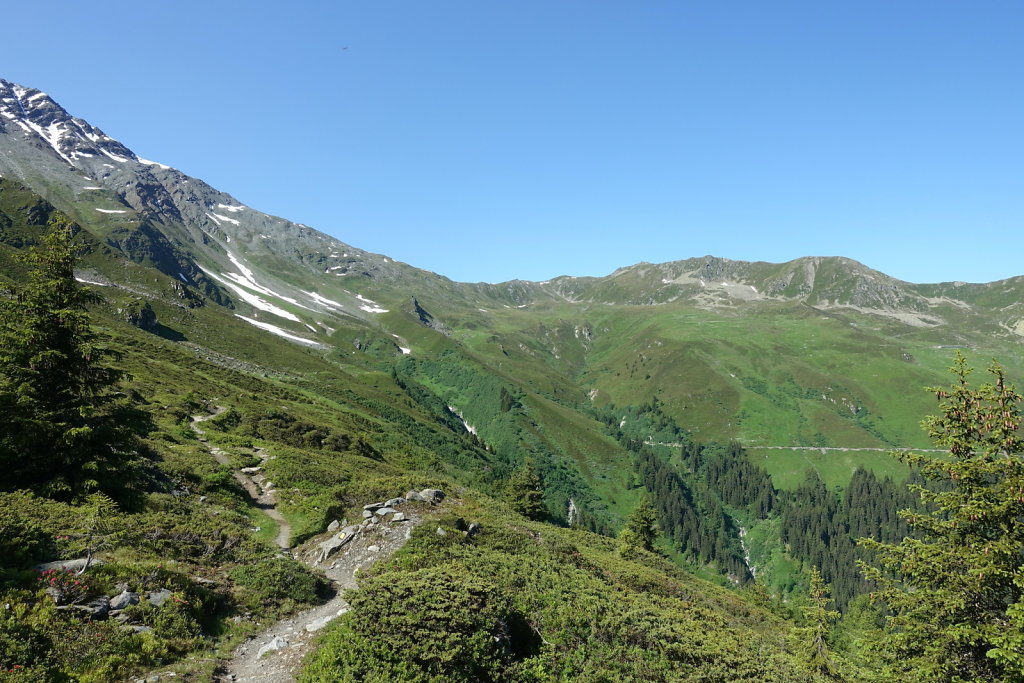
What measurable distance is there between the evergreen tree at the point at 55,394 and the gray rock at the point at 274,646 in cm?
1098

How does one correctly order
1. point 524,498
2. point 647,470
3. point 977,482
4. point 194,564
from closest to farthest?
point 977,482 < point 194,564 < point 524,498 < point 647,470

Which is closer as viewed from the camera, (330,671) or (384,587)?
(330,671)

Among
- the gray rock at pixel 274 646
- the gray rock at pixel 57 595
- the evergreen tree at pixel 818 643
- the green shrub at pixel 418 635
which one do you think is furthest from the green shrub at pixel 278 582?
the evergreen tree at pixel 818 643

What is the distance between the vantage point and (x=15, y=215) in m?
144

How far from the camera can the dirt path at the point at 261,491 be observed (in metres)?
27.0

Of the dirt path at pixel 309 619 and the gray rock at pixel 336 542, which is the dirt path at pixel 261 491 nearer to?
the gray rock at pixel 336 542

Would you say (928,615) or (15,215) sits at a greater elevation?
(15,215)

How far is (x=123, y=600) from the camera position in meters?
13.2

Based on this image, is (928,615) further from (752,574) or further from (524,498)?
(752,574)

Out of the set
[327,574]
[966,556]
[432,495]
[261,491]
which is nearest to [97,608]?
[327,574]

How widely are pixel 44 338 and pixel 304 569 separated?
14.7m

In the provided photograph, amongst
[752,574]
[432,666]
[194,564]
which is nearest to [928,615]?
[432,666]

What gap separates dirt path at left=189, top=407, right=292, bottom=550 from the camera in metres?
27.0

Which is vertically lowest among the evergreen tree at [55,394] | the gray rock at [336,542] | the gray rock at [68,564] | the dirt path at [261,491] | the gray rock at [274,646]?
the dirt path at [261,491]
